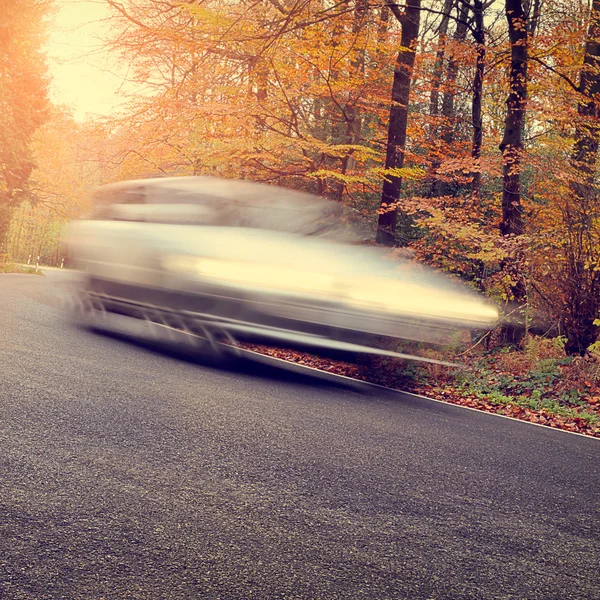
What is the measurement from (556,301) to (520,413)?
119 inches

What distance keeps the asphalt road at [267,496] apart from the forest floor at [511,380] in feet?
4.58

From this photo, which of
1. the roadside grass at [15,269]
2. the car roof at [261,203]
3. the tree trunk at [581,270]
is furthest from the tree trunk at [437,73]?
the roadside grass at [15,269]

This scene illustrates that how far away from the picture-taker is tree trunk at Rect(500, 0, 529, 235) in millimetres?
12133

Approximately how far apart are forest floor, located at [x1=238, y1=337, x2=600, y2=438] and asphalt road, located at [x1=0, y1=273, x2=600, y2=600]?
140 centimetres

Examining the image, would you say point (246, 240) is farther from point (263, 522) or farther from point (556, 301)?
point (556, 301)

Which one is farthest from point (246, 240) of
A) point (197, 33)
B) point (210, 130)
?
point (210, 130)

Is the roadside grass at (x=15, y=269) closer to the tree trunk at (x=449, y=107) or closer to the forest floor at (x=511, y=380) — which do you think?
the tree trunk at (x=449, y=107)

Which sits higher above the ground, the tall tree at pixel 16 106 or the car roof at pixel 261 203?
the tall tree at pixel 16 106

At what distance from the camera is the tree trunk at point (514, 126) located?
12.1 meters

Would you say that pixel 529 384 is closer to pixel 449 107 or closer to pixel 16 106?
pixel 449 107

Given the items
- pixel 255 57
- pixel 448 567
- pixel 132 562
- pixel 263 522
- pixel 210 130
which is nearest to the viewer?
pixel 132 562

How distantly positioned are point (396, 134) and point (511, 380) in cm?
710

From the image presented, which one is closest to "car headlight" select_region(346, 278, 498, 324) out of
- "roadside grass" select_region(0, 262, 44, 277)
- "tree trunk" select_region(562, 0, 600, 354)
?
"tree trunk" select_region(562, 0, 600, 354)

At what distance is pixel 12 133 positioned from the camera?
2859cm
